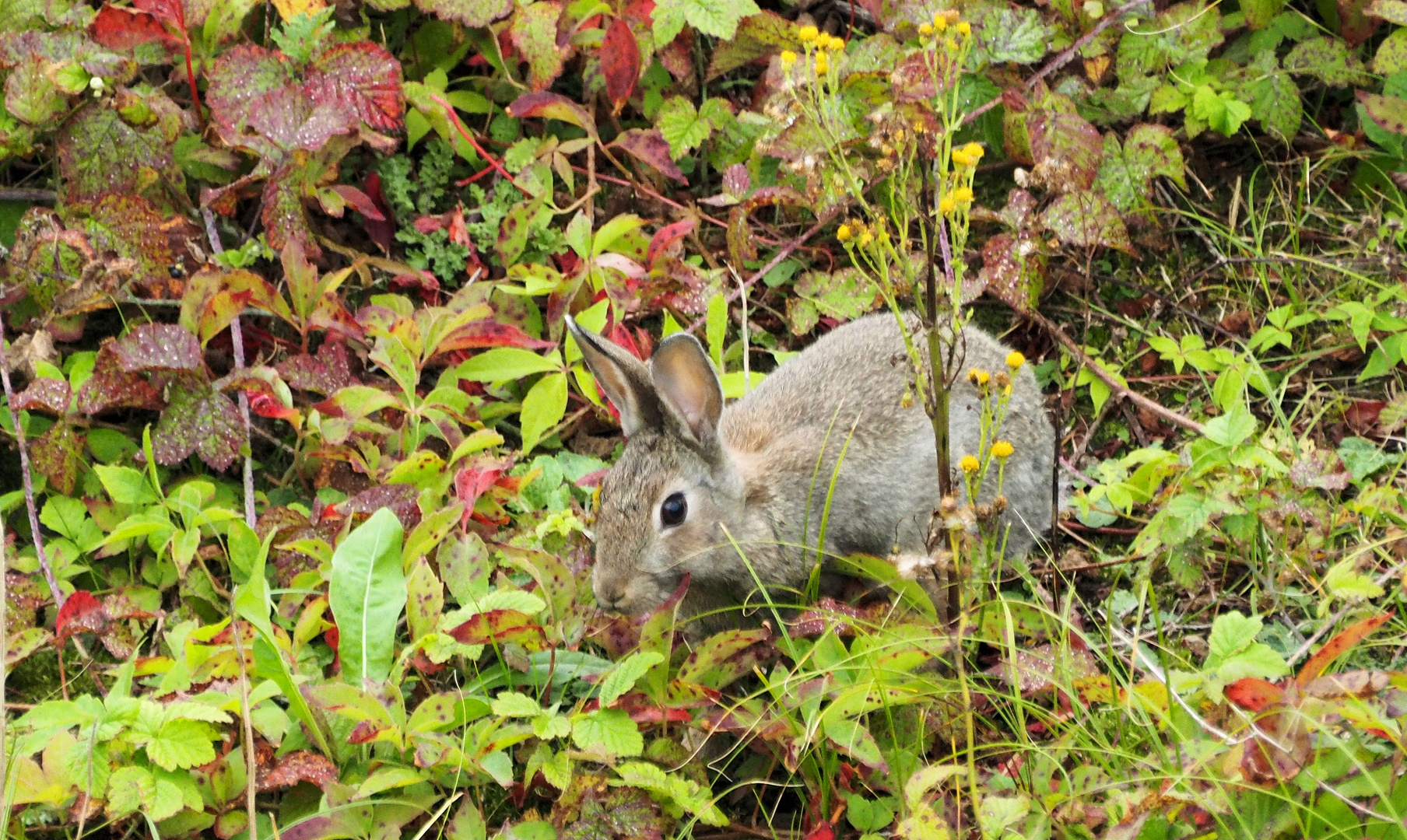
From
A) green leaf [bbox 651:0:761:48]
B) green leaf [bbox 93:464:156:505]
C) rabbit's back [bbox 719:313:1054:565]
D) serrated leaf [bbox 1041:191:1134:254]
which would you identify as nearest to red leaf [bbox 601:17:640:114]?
green leaf [bbox 651:0:761:48]

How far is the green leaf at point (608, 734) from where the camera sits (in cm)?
284

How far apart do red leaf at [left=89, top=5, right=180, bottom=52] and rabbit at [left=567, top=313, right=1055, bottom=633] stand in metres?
2.02

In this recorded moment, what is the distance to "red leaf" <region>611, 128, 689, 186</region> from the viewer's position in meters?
4.77

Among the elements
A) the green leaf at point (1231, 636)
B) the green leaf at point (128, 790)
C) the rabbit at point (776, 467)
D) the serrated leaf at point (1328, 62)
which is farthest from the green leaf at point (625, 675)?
the serrated leaf at point (1328, 62)

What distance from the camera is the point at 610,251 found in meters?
4.65

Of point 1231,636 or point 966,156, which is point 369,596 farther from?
point 1231,636

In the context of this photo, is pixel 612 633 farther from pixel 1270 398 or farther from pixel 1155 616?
pixel 1270 398

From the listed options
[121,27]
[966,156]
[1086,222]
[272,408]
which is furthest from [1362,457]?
[121,27]

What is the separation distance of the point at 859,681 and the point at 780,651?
29 cm

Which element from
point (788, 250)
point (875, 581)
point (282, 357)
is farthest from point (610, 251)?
point (875, 581)

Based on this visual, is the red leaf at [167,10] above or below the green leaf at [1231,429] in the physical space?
above

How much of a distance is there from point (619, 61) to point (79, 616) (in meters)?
2.56

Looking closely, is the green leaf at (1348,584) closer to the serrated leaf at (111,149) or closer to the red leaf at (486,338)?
the red leaf at (486,338)

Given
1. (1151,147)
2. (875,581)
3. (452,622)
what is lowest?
(875,581)
